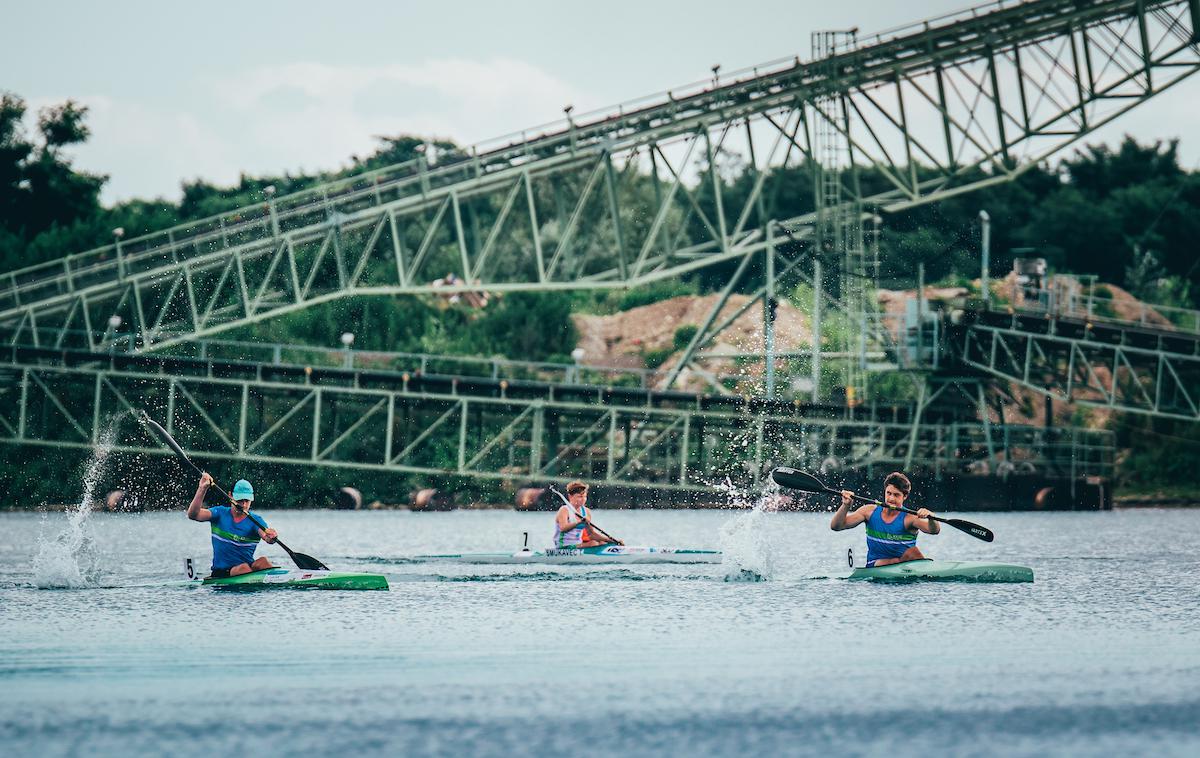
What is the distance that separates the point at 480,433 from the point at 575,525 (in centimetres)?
3603

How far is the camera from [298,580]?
2978 centimetres

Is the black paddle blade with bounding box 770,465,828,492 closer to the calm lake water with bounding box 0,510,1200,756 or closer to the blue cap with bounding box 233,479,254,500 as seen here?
the calm lake water with bounding box 0,510,1200,756

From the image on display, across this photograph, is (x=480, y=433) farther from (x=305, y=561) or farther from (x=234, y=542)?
(x=234, y=542)

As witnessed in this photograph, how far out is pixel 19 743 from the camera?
16781mm

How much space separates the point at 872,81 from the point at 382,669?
1760 inches

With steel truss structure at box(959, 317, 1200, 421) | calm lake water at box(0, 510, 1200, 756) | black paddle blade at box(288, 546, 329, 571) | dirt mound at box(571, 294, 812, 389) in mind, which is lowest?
calm lake water at box(0, 510, 1200, 756)

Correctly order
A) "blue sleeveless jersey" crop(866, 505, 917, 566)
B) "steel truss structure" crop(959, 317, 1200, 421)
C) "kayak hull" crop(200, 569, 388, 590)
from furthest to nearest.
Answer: "steel truss structure" crop(959, 317, 1200, 421)
"blue sleeveless jersey" crop(866, 505, 917, 566)
"kayak hull" crop(200, 569, 388, 590)

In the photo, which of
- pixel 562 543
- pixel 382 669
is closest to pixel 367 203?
pixel 562 543

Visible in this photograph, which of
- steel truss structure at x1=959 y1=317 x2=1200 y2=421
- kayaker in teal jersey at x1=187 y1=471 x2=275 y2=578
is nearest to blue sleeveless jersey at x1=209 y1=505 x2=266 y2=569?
kayaker in teal jersey at x1=187 y1=471 x2=275 y2=578

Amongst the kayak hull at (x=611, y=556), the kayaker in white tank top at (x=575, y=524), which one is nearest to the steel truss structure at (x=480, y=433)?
the kayak hull at (x=611, y=556)

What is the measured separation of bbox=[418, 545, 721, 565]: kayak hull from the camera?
1431 inches

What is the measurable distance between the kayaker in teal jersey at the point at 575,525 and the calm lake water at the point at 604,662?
0.68m

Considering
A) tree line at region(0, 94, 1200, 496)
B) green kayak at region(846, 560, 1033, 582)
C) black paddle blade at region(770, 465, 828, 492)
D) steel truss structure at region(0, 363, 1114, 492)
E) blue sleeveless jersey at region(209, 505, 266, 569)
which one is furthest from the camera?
tree line at region(0, 94, 1200, 496)

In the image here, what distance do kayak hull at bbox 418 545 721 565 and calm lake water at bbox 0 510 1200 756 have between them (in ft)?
0.94
